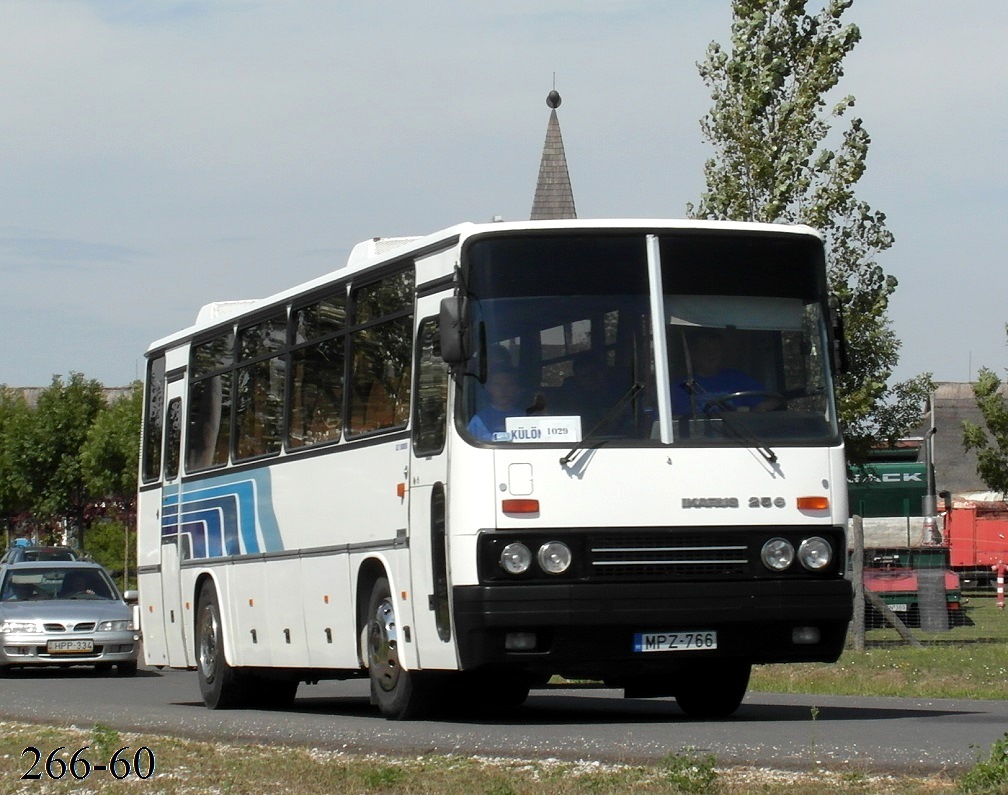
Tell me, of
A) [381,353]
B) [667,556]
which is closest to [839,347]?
[667,556]

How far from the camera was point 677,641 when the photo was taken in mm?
13547

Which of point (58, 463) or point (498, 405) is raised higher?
point (58, 463)

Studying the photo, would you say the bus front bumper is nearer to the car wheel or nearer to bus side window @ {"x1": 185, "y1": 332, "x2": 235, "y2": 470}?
bus side window @ {"x1": 185, "y1": 332, "x2": 235, "y2": 470}

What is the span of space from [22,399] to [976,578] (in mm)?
39974

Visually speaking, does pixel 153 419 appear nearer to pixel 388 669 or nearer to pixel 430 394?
pixel 388 669

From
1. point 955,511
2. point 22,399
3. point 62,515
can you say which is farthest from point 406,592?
point 22,399

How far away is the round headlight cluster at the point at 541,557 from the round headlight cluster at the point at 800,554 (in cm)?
131

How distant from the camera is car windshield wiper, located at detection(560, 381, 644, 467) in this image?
43.8 feet

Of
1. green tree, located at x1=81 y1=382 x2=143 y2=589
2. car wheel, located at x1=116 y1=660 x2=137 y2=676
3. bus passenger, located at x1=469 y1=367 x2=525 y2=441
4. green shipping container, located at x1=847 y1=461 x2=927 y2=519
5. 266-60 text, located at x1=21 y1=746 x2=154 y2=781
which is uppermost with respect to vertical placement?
green tree, located at x1=81 y1=382 x2=143 y2=589

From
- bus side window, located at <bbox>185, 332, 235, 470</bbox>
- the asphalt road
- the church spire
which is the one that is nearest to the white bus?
the asphalt road

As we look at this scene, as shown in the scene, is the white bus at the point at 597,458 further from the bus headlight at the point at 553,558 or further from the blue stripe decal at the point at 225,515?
the blue stripe decal at the point at 225,515

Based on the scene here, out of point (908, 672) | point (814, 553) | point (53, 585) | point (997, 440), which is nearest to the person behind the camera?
point (814, 553)

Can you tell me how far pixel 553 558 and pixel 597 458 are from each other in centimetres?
69

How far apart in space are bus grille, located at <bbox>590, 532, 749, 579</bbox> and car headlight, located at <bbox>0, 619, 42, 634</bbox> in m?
16.0
